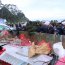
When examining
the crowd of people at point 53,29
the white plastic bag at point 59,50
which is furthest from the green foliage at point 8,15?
the white plastic bag at point 59,50

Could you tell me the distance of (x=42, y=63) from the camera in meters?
4.71

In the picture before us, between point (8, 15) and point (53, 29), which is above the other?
point (8, 15)

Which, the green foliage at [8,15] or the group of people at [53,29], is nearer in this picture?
the group of people at [53,29]

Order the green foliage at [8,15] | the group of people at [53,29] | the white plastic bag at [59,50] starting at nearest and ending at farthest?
the white plastic bag at [59,50] → the group of people at [53,29] → the green foliage at [8,15]

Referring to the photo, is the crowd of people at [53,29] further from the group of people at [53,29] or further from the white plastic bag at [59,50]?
the white plastic bag at [59,50]

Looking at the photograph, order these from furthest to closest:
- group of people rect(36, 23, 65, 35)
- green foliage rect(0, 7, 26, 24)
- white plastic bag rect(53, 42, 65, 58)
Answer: green foliage rect(0, 7, 26, 24), group of people rect(36, 23, 65, 35), white plastic bag rect(53, 42, 65, 58)

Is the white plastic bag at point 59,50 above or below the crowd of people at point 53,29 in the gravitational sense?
below

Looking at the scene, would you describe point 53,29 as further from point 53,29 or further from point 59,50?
point 59,50

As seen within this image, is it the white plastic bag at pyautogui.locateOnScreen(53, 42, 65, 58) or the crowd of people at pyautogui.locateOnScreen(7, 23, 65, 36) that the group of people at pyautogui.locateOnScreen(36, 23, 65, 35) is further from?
the white plastic bag at pyautogui.locateOnScreen(53, 42, 65, 58)

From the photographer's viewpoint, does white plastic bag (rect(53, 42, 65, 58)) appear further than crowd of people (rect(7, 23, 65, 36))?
No

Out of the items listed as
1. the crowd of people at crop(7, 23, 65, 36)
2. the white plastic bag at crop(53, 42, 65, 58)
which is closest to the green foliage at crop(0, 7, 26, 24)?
the crowd of people at crop(7, 23, 65, 36)

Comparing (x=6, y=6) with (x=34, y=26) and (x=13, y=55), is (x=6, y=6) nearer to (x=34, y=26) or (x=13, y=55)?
(x=34, y=26)

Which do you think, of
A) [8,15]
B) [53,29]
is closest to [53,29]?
[53,29]

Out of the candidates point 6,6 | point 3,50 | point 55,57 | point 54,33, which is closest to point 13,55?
point 3,50
